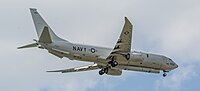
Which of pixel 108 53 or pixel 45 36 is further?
pixel 108 53

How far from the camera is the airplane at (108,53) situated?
335ft

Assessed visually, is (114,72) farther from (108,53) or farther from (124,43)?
(124,43)

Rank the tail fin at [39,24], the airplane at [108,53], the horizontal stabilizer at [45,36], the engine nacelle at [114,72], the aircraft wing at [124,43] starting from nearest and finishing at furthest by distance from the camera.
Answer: the aircraft wing at [124,43]
the horizontal stabilizer at [45,36]
the airplane at [108,53]
the tail fin at [39,24]
the engine nacelle at [114,72]

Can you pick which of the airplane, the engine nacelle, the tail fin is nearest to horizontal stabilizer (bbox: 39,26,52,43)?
the airplane

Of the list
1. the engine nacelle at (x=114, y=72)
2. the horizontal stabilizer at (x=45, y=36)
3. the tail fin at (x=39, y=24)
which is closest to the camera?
the horizontal stabilizer at (x=45, y=36)

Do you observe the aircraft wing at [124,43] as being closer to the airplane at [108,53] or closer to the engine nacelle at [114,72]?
the airplane at [108,53]

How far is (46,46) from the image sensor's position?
102875 mm

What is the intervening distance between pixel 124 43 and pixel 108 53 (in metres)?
6.20

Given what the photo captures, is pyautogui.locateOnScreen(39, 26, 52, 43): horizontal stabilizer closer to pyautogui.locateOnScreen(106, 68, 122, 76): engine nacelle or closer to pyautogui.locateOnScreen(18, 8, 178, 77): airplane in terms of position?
pyautogui.locateOnScreen(18, 8, 178, 77): airplane

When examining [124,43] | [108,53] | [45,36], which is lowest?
A: [108,53]

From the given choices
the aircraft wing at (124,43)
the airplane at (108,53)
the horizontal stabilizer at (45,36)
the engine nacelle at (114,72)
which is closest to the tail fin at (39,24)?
the airplane at (108,53)

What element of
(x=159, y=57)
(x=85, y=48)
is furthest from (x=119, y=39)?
(x=159, y=57)

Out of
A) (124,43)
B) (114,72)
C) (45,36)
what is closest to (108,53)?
(124,43)

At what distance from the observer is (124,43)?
→ 103 m
